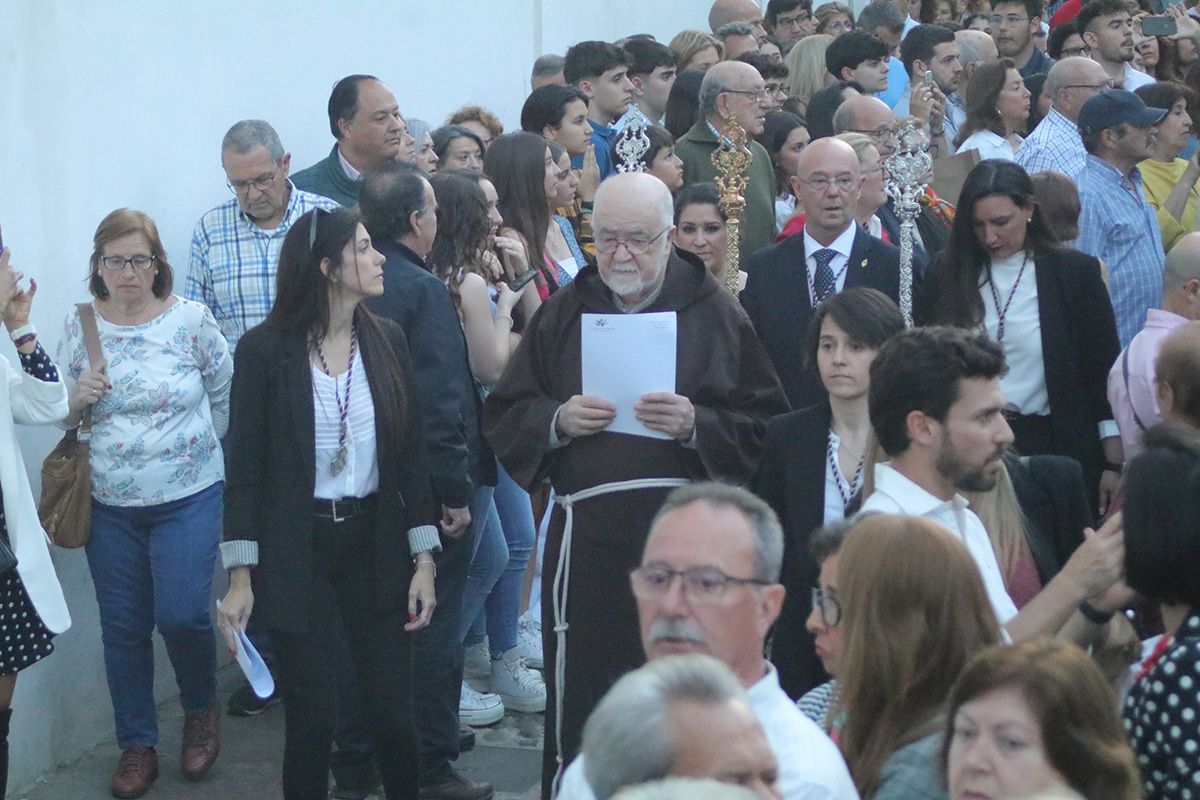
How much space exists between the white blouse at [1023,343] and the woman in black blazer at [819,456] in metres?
1.32

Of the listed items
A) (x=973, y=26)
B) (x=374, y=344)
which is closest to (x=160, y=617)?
(x=374, y=344)

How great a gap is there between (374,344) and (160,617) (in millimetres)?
1440

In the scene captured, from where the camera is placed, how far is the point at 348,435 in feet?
16.8

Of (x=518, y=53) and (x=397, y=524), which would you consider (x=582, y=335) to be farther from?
(x=518, y=53)

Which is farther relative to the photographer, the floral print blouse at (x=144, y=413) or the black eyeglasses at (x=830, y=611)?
the floral print blouse at (x=144, y=413)

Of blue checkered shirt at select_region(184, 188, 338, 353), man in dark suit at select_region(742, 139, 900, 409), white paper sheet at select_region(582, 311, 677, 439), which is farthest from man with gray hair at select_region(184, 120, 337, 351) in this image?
white paper sheet at select_region(582, 311, 677, 439)

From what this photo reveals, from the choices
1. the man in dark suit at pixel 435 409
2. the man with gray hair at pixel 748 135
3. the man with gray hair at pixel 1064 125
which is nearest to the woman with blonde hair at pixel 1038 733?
the man in dark suit at pixel 435 409

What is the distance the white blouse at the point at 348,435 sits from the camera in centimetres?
510

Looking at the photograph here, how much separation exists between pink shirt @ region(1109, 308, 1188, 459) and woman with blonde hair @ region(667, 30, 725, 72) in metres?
5.56

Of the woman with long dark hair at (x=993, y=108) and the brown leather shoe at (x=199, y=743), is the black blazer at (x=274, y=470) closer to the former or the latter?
the brown leather shoe at (x=199, y=743)

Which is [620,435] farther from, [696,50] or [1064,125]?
[696,50]

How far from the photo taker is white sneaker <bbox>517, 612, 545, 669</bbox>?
723 centimetres

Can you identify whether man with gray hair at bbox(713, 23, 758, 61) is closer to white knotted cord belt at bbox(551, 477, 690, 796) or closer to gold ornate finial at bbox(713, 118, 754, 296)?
gold ornate finial at bbox(713, 118, 754, 296)

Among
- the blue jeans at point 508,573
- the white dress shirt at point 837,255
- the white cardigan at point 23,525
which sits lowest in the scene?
the blue jeans at point 508,573
